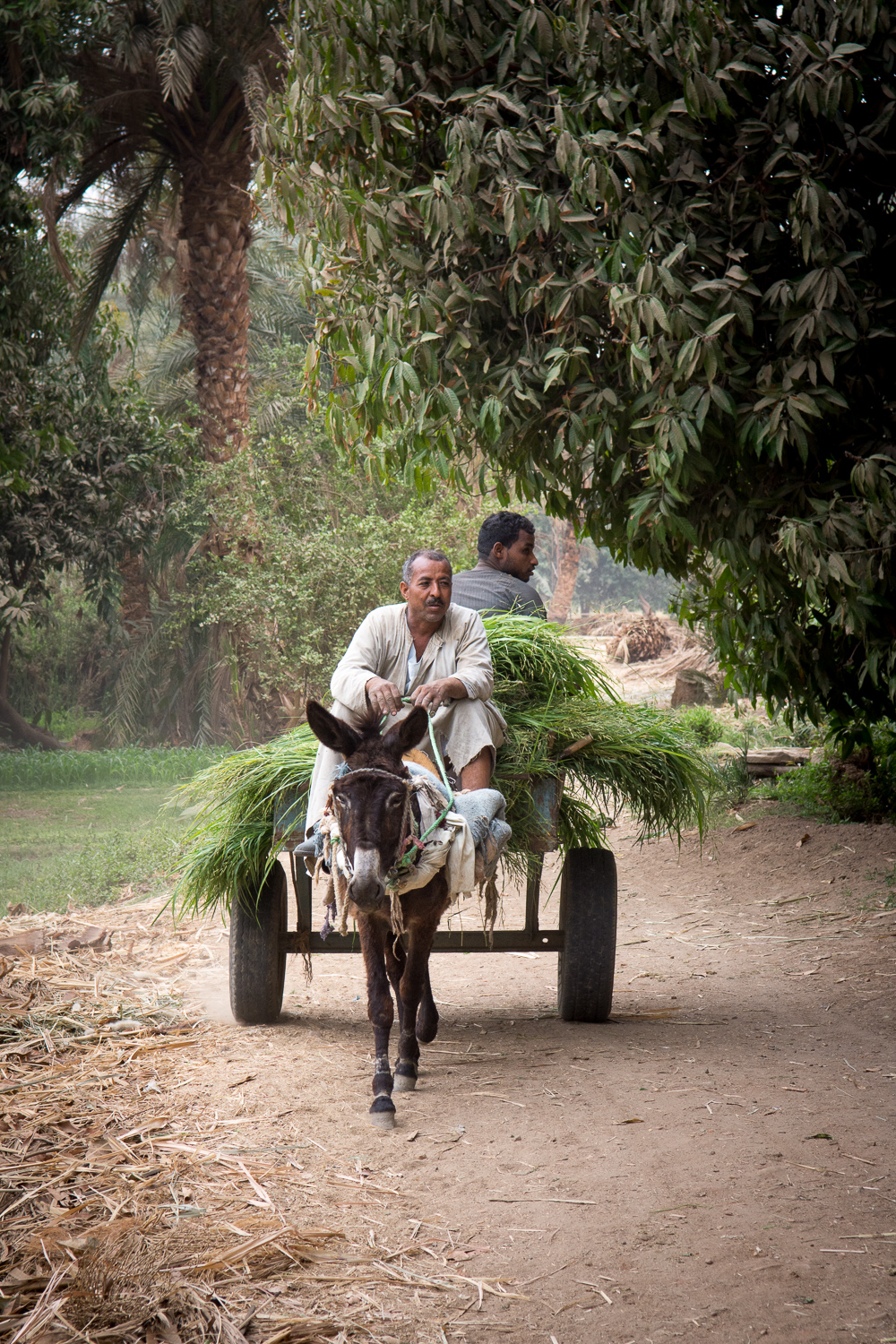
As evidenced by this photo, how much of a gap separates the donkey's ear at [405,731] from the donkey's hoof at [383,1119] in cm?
136

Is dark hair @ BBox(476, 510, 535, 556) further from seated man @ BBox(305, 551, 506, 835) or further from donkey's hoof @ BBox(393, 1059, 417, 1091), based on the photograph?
donkey's hoof @ BBox(393, 1059, 417, 1091)

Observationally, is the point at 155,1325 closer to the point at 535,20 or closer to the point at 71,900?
the point at 535,20

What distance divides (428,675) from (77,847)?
5968 mm

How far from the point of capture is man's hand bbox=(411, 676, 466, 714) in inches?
175

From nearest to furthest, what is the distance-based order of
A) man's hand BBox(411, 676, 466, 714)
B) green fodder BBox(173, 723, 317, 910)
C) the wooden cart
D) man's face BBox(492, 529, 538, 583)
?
1. man's hand BBox(411, 676, 466, 714)
2. green fodder BBox(173, 723, 317, 910)
3. the wooden cart
4. man's face BBox(492, 529, 538, 583)

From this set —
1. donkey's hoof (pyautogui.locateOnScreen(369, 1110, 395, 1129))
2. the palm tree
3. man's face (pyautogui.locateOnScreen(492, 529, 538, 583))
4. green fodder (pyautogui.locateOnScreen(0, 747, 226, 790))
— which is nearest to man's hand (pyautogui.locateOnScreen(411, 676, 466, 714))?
man's face (pyautogui.locateOnScreen(492, 529, 538, 583))

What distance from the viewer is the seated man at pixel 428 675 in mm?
4578

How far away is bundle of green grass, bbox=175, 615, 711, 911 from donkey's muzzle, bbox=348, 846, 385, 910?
1.14m

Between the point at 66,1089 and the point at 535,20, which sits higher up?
the point at 535,20

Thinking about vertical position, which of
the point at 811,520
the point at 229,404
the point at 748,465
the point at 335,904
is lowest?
the point at 335,904

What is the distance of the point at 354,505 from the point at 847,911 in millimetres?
7037

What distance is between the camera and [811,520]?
426 cm

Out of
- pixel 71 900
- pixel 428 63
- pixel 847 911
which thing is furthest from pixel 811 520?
pixel 71 900

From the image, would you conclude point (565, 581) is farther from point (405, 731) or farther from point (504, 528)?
point (405, 731)
